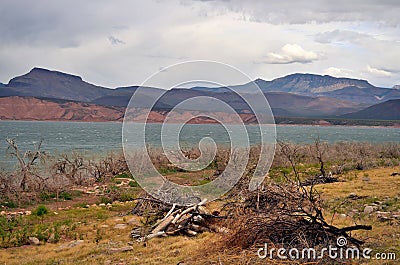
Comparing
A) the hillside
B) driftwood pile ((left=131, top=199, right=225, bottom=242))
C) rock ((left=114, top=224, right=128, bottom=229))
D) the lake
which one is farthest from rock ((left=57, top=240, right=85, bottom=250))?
the hillside

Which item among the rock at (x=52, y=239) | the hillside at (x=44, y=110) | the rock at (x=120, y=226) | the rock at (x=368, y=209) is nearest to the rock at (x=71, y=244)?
the rock at (x=52, y=239)

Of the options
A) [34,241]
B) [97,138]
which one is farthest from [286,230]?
[97,138]

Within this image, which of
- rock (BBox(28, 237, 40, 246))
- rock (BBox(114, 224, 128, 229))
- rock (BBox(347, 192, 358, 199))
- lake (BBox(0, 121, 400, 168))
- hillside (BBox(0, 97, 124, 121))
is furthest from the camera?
hillside (BBox(0, 97, 124, 121))

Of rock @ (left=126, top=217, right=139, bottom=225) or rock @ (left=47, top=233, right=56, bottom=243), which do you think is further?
rock @ (left=126, top=217, right=139, bottom=225)

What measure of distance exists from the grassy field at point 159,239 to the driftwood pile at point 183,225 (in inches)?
10.8

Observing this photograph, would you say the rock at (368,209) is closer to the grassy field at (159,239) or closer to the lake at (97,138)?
the grassy field at (159,239)

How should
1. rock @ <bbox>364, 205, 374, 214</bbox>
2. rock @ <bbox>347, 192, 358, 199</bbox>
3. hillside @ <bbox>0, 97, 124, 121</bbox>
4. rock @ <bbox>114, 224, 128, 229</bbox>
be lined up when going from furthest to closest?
hillside @ <bbox>0, 97, 124, 121</bbox> → rock @ <bbox>347, 192, 358, 199</bbox> → rock @ <bbox>114, 224, 128, 229</bbox> → rock @ <bbox>364, 205, 374, 214</bbox>

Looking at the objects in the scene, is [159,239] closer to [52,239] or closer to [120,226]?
[120,226]

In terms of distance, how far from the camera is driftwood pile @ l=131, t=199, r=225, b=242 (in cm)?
1114

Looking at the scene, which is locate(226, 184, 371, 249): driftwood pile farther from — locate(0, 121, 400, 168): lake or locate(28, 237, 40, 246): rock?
locate(0, 121, 400, 168): lake

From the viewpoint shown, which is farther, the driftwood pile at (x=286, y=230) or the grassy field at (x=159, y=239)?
the grassy field at (x=159, y=239)

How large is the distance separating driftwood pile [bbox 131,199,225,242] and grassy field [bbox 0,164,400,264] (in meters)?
0.28

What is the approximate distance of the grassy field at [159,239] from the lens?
8.38m

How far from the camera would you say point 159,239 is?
10.8 m
